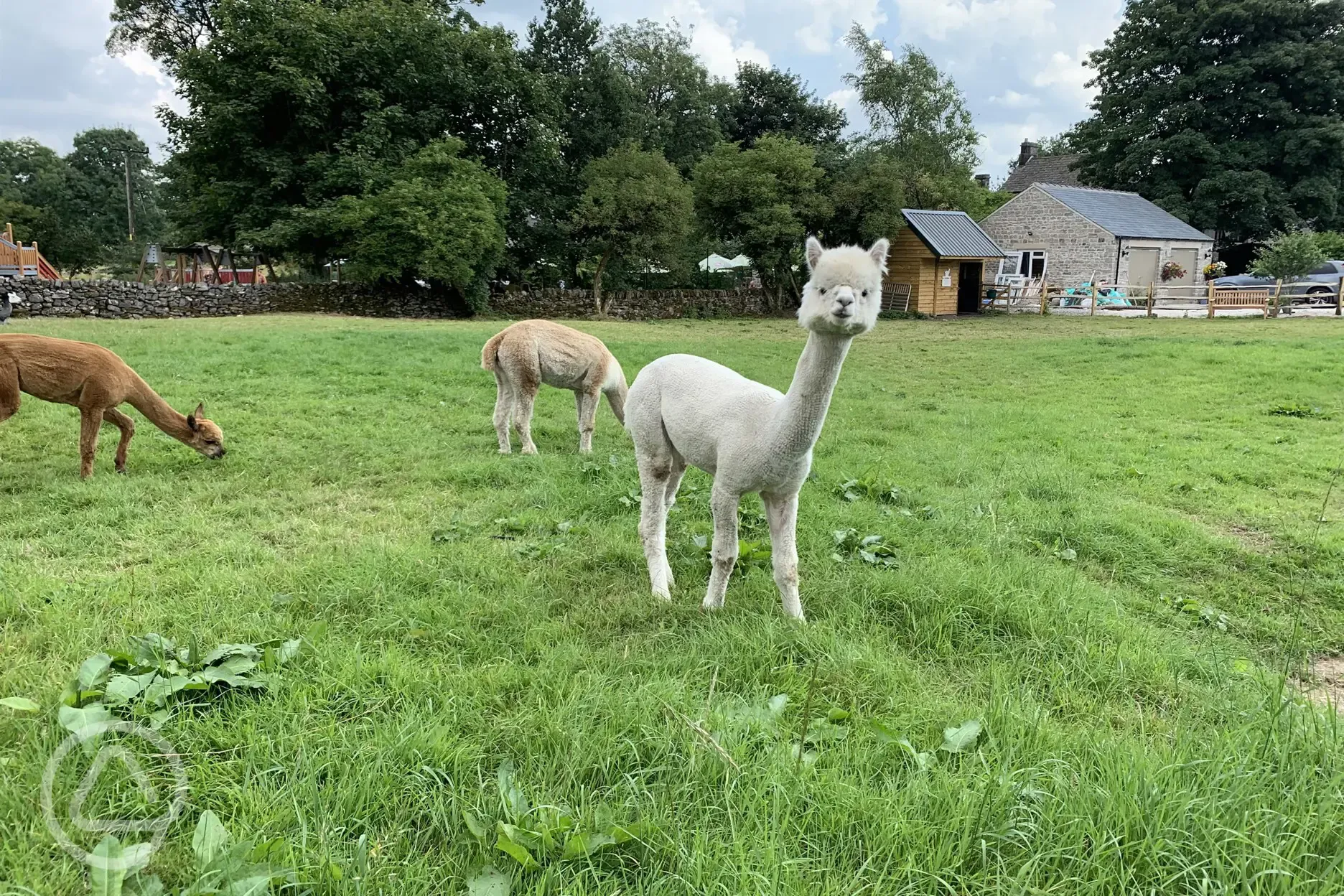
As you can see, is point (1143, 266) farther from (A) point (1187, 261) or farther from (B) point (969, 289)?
(B) point (969, 289)

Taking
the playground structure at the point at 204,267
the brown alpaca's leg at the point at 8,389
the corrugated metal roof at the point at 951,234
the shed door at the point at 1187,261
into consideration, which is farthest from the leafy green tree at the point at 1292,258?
the playground structure at the point at 204,267

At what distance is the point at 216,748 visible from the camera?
2420 mm

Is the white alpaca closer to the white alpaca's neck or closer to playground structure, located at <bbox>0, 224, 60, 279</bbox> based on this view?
the white alpaca's neck

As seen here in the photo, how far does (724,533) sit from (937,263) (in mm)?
31905

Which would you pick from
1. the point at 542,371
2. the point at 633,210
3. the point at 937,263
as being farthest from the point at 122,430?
the point at 937,263

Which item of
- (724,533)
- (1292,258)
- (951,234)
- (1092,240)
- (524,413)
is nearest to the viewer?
(724,533)

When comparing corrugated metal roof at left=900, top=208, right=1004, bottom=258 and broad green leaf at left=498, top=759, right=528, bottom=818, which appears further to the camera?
corrugated metal roof at left=900, top=208, right=1004, bottom=258

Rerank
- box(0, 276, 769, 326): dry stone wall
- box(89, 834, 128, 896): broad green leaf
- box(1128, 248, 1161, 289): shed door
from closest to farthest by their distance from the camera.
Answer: box(89, 834, 128, 896): broad green leaf, box(0, 276, 769, 326): dry stone wall, box(1128, 248, 1161, 289): shed door

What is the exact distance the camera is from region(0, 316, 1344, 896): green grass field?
2.03 m

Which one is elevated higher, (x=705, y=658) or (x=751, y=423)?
(x=751, y=423)

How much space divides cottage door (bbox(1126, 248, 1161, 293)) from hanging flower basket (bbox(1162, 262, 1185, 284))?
40 centimetres

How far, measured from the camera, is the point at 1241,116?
41844 mm

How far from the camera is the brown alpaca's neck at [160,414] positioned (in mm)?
6625

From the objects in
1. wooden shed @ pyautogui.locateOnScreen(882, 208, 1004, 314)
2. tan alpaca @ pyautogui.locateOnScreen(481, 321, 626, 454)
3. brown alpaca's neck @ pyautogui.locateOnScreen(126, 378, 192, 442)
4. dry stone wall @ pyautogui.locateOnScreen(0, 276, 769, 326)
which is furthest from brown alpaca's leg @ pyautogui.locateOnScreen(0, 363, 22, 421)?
wooden shed @ pyautogui.locateOnScreen(882, 208, 1004, 314)
